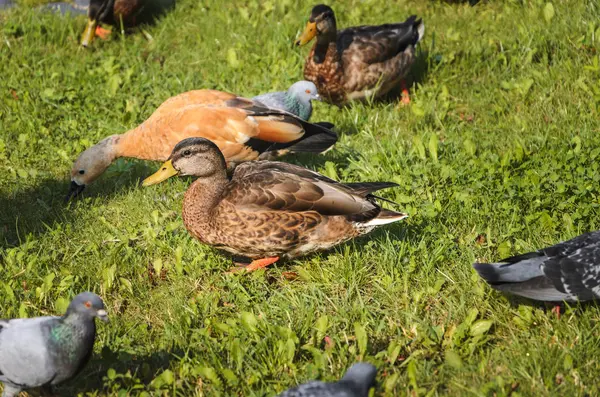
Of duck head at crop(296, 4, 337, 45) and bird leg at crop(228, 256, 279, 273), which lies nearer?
bird leg at crop(228, 256, 279, 273)

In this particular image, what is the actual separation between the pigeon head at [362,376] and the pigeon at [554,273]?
101 cm

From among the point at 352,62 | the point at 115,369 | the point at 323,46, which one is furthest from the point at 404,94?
the point at 115,369

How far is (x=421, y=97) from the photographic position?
7094 millimetres

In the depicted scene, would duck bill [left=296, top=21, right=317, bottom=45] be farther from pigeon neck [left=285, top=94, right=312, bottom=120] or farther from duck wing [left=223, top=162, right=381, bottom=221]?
duck wing [left=223, top=162, right=381, bottom=221]

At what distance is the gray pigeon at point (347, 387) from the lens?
323 cm

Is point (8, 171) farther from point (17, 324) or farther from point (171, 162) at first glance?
point (17, 324)

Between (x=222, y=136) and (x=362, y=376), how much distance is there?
2.95 metres

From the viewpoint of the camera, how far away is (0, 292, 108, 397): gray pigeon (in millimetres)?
3408

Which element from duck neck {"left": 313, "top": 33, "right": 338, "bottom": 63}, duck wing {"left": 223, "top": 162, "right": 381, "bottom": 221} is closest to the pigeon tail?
duck wing {"left": 223, "top": 162, "right": 381, "bottom": 221}

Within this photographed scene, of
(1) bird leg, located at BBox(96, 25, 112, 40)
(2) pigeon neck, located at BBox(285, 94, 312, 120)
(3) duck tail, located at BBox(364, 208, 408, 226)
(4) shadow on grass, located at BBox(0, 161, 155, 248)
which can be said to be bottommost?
(4) shadow on grass, located at BBox(0, 161, 155, 248)

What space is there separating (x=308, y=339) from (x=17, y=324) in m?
1.51

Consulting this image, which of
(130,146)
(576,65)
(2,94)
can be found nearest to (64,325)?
(130,146)

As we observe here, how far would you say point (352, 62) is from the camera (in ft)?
23.7

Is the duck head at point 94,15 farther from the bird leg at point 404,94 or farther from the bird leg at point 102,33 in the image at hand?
the bird leg at point 404,94
